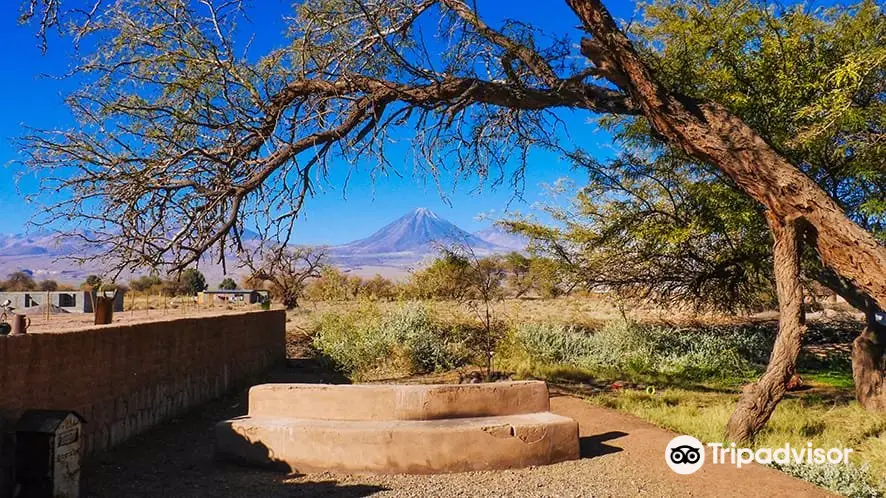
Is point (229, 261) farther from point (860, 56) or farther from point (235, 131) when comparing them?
point (860, 56)

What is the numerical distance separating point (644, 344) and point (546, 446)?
1042 centimetres

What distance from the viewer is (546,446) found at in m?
6.75

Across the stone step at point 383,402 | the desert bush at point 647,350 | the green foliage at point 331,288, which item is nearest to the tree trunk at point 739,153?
the stone step at point 383,402

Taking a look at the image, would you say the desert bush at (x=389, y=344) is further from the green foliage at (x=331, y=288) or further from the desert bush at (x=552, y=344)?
the green foliage at (x=331, y=288)

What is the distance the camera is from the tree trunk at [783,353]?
7.70m

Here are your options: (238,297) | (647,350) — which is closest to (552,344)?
(647,350)

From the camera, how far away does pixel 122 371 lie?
25.7 feet

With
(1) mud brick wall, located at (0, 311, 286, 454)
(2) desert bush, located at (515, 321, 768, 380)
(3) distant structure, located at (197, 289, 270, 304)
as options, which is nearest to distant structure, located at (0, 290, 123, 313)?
(3) distant structure, located at (197, 289, 270, 304)

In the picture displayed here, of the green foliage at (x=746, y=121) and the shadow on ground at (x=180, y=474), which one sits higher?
the green foliage at (x=746, y=121)

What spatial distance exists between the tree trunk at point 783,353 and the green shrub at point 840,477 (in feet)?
3.12

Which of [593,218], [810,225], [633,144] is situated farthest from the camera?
[593,218]

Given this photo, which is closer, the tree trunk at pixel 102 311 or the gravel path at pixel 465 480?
the gravel path at pixel 465 480

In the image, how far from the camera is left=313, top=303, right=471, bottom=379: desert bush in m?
14.7

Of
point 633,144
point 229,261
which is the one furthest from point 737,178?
point 229,261
